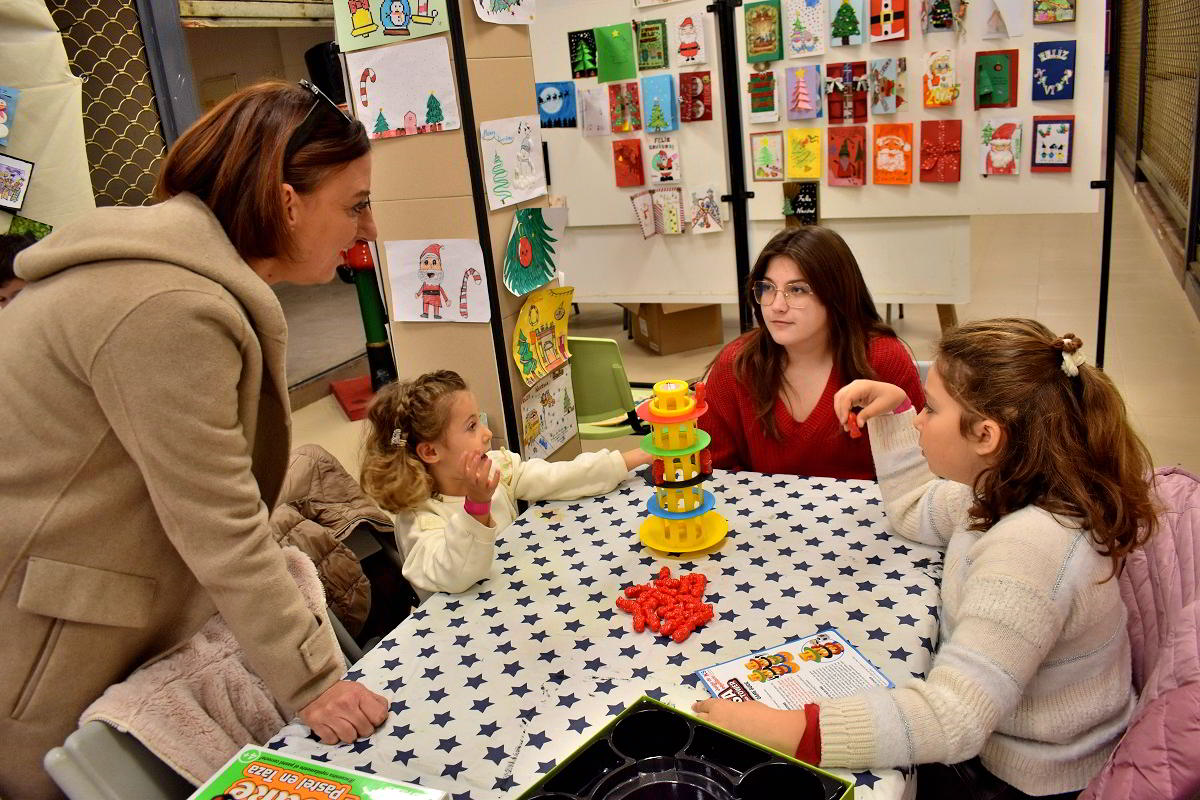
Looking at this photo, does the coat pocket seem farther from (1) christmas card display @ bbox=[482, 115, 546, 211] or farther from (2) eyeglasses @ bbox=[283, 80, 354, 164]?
(1) christmas card display @ bbox=[482, 115, 546, 211]

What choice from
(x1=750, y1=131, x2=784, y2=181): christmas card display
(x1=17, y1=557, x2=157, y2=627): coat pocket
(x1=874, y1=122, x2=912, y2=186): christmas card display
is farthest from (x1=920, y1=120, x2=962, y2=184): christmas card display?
(x1=17, y1=557, x2=157, y2=627): coat pocket

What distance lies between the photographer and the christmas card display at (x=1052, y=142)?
3.47 metres

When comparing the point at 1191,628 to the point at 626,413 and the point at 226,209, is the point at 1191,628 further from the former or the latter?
the point at 626,413

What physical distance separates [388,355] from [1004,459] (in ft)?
13.6

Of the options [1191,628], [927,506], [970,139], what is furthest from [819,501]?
[970,139]

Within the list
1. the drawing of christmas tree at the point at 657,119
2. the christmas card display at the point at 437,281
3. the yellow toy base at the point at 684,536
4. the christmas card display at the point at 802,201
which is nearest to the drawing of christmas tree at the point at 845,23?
the christmas card display at the point at 802,201

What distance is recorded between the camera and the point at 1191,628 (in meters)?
1.23

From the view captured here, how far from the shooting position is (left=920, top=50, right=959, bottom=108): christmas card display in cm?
359

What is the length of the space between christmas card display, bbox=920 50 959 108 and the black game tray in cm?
320

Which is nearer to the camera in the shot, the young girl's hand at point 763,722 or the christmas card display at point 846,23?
the young girl's hand at point 763,722

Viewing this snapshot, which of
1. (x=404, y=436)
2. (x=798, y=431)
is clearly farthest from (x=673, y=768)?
(x=798, y=431)

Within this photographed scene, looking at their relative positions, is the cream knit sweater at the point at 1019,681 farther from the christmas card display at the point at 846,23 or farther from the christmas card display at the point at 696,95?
the christmas card display at the point at 696,95

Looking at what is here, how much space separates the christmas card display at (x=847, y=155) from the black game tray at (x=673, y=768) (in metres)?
3.29

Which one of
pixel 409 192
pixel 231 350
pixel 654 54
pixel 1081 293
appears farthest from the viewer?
pixel 1081 293
